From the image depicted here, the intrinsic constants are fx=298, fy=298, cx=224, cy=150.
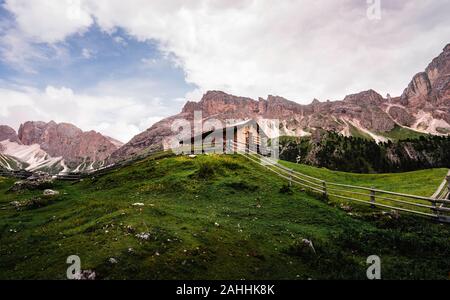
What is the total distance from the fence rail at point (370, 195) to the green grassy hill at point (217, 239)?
4.03ft

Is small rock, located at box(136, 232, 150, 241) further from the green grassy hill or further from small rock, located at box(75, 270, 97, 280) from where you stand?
small rock, located at box(75, 270, 97, 280)

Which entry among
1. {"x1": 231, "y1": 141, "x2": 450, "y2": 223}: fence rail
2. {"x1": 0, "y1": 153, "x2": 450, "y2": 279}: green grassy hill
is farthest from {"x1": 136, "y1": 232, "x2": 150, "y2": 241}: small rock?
{"x1": 231, "y1": 141, "x2": 450, "y2": 223}: fence rail

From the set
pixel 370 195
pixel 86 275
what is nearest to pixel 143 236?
pixel 86 275

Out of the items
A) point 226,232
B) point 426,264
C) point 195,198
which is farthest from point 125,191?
point 426,264

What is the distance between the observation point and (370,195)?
23906mm

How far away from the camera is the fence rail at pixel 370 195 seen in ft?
67.2

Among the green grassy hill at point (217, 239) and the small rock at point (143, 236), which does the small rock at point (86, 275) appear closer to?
the green grassy hill at point (217, 239)

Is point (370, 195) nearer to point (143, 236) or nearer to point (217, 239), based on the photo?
point (217, 239)

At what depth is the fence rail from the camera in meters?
20.5

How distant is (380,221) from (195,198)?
48.3 ft

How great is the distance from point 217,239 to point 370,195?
14.7 meters

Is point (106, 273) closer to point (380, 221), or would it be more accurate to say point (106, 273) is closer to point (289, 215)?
point (289, 215)

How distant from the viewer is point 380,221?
20.5m

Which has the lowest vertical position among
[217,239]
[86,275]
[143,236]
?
[86,275]
